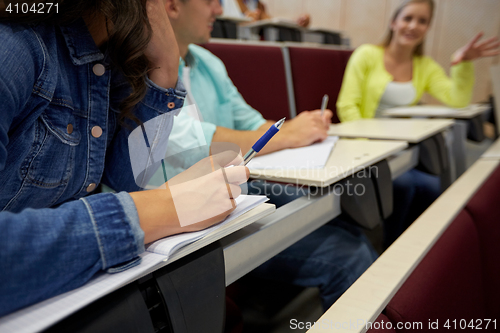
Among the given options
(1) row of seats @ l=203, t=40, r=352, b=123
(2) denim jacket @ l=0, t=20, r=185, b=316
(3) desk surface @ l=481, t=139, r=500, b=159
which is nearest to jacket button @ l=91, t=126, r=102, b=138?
(2) denim jacket @ l=0, t=20, r=185, b=316

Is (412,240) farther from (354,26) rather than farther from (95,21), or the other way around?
(354,26)

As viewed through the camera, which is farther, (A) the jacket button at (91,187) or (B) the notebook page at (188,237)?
(A) the jacket button at (91,187)

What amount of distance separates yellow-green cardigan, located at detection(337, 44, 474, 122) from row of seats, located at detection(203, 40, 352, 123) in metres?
0.17

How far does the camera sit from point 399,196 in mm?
1262

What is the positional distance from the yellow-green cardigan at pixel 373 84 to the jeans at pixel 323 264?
3.54ft

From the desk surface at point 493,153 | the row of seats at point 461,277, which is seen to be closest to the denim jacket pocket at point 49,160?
the row of seats at point 461,277

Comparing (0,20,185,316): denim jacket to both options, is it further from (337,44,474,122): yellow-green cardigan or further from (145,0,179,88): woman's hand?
(337,44,474,122): yellow-green cardigan

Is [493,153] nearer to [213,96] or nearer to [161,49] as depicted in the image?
[213,96]

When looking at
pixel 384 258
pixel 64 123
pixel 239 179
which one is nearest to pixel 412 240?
pixel 384 258

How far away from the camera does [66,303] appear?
26 cm

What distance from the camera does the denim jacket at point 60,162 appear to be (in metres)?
0.26

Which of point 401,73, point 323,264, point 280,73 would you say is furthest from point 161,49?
point 401,73

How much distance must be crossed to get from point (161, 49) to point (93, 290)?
12.5 inches

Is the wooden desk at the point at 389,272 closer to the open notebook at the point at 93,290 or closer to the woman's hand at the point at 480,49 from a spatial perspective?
the open notebook at the point at 93,290
